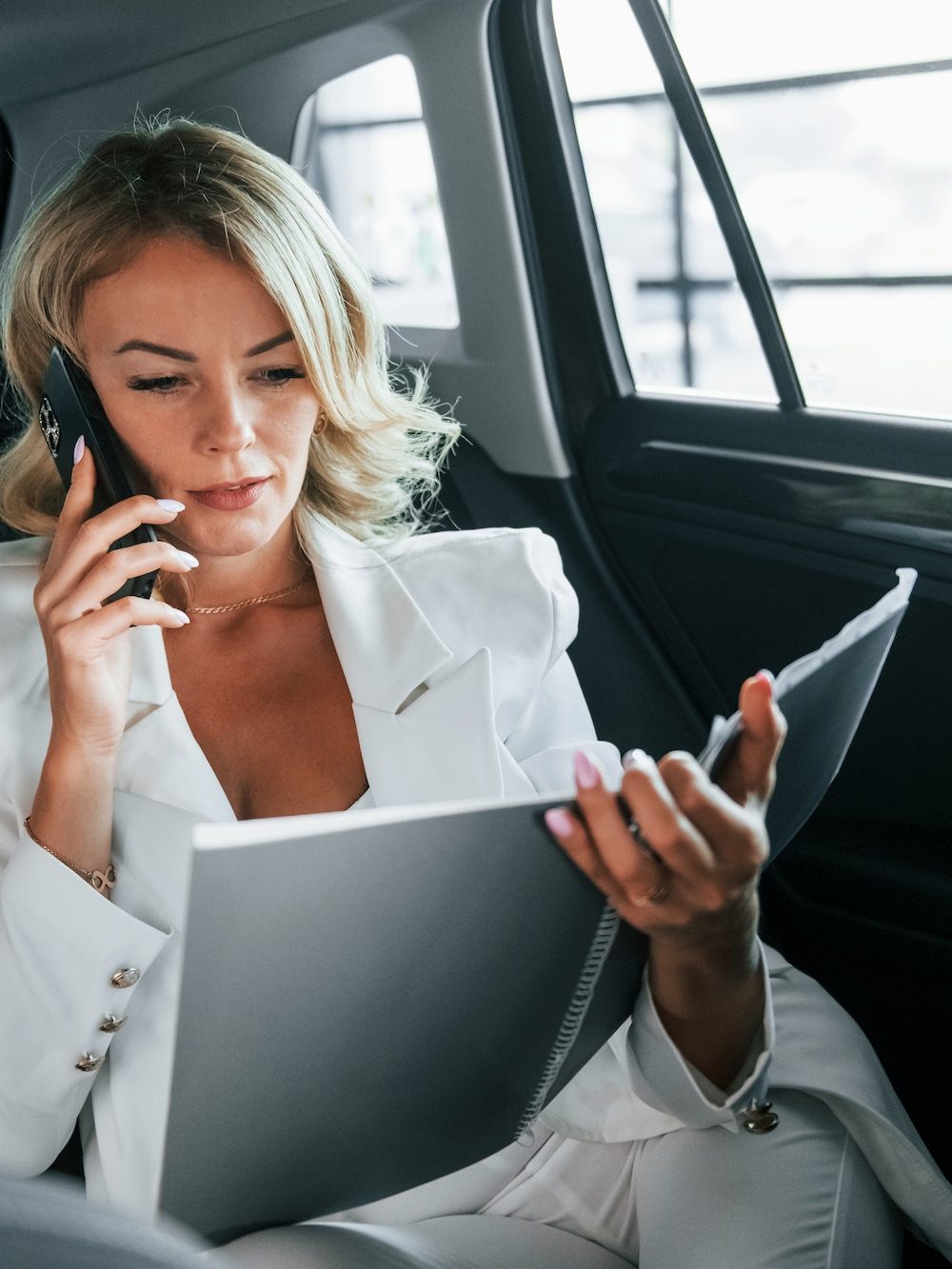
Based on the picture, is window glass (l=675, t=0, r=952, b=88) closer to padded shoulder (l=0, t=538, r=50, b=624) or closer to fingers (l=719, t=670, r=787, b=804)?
padded shoulder (l=0, t=538, r=50, b=624)

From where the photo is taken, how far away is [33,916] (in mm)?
1056

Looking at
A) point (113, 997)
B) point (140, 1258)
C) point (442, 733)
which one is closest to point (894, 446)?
point (442, 733)

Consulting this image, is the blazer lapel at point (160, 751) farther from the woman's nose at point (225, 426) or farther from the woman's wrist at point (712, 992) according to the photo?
the woman's wrist at point (712, 992)

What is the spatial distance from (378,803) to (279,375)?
1.42ft

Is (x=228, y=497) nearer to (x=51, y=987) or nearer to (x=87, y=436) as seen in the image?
(x=87, y=436)

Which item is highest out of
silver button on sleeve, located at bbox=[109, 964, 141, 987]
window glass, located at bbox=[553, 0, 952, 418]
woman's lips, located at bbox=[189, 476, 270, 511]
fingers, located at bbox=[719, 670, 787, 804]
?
window glass, located at bbox=[553, 0, 952, 418]

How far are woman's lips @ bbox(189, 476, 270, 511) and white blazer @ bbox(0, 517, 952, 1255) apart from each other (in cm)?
14

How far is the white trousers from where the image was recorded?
1.05 m

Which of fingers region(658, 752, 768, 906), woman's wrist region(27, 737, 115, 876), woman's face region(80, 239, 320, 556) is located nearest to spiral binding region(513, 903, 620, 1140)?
fingers region(658, 752, 768, 906)

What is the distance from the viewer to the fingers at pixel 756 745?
82 centimetres

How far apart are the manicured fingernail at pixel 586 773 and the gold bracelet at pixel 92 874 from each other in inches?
20.7

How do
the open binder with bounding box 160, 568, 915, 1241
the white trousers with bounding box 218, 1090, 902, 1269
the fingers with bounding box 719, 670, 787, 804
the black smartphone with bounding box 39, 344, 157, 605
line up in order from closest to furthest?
Answer: the open binder with bounding box 160, 568, 915, 1241 → the fingers with bounding box 719, 670, 787, 804 → the white trousers with bounding box 218, 1090, 902, 1269 → the black smartphone with bounding box 39, 344, 157, 605

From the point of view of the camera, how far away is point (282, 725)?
135 centimetres

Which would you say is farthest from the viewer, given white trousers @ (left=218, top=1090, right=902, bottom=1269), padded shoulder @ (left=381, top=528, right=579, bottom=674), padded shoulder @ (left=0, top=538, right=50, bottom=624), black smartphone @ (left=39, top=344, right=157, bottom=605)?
padded shoulder @ (left=381, top=528, right=579, bottom=674)
